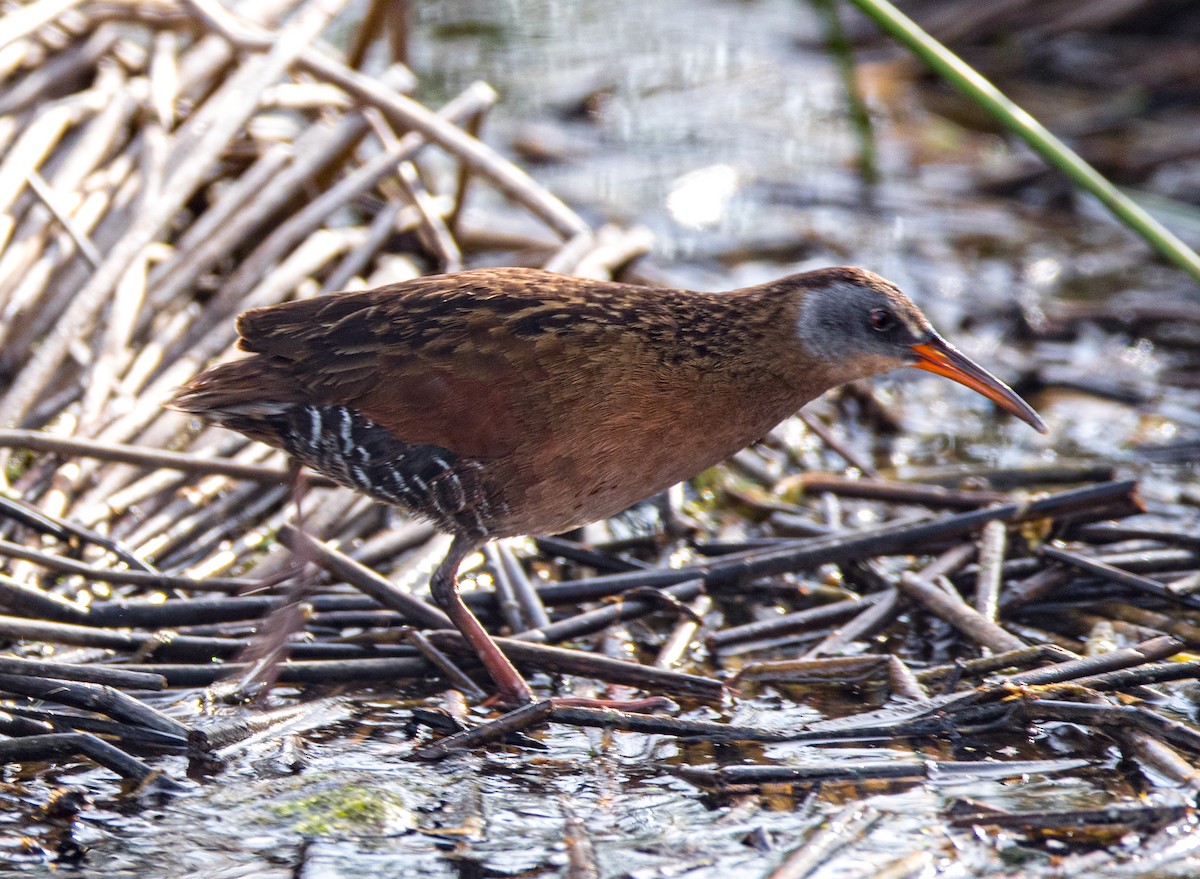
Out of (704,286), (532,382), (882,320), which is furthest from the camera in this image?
(704,286)

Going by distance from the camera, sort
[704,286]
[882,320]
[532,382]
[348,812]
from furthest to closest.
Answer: [704,286] → [882,320] → [532,382] → [348,812]

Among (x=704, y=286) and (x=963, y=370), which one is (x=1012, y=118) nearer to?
(x=963, y=370)

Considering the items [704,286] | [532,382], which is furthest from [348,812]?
[704,286]

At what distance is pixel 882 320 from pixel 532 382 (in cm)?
79

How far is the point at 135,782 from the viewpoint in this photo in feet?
8.82

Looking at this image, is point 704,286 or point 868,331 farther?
point 704,286

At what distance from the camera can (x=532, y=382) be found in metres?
3.11

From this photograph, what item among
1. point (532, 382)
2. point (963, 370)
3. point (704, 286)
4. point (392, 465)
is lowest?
point (392, 465)

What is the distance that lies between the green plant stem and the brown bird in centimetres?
46

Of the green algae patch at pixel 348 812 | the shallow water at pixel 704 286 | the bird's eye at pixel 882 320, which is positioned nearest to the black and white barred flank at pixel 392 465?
the shallow water at pixel 704 286

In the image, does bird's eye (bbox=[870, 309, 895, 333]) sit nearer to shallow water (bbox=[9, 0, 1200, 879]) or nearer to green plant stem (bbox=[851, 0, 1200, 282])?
green plant stem (bbox=[851, 0, 1200, 282])

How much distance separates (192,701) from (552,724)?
72cm

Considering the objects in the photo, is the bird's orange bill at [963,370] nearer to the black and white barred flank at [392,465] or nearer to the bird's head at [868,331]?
the bird's head at [868,331]

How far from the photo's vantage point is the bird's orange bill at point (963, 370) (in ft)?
10.8
